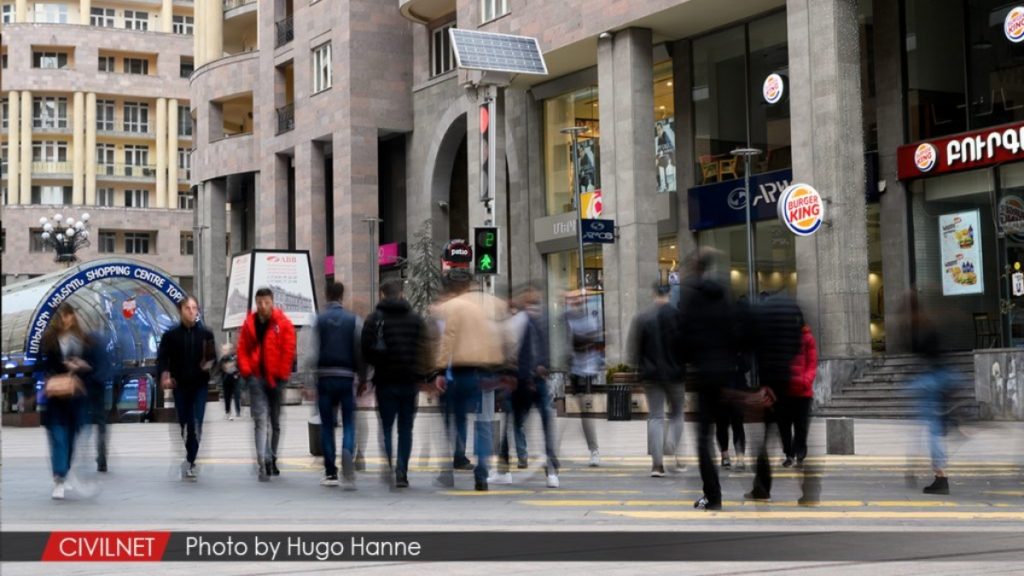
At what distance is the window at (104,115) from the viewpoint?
301 ft

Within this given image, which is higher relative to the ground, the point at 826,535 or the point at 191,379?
the point at 191,379

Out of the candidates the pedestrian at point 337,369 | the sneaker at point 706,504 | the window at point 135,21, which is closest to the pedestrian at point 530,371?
the pedestrian at point 337,369

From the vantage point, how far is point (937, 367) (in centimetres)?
1198

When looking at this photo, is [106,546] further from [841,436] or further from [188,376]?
[841,436]

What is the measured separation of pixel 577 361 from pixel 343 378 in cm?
442

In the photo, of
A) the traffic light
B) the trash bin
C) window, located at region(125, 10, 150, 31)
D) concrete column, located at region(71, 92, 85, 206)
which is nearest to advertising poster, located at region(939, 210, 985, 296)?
the trash bin

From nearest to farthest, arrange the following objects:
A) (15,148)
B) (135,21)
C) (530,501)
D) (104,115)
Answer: (530,501) < (15,148) < (104,115) < (135,21)

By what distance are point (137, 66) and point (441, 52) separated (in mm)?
50350

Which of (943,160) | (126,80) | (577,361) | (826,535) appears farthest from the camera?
(126,80)

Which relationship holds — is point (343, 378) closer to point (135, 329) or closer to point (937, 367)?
point (937, 367)

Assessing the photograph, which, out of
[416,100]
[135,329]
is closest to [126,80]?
[416,100]

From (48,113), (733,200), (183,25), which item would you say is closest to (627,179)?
(733,200)

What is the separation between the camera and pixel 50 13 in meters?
93.9

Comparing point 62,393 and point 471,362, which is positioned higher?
point 471,362
